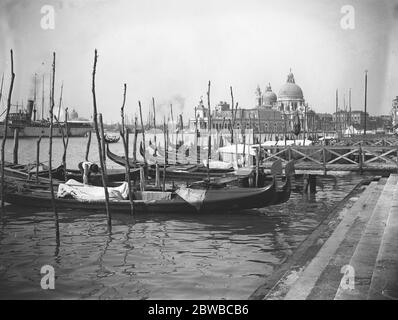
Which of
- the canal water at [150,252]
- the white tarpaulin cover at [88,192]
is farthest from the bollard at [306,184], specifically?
the white tarpaulin cover at [88,192]

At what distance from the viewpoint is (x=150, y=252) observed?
29.3ft

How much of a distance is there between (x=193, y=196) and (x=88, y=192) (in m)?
3.12

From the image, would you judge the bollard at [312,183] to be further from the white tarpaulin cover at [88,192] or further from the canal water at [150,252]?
the white tarpaulin cover at [88,192]

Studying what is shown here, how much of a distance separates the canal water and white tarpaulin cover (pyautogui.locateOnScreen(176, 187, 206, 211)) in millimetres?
369

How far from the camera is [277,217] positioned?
12344mm

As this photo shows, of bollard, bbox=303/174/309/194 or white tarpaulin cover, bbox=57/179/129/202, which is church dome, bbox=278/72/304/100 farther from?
white tarpaulin cover, bbox=57/179/129/202

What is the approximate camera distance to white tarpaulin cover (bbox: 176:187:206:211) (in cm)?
1252

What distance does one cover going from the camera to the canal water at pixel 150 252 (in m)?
6.80

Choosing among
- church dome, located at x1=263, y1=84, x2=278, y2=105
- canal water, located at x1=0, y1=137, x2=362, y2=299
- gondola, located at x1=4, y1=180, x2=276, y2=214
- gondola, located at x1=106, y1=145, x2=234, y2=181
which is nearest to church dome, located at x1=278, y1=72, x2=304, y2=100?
church dome, located at x1=263, y1=84, x2=278, y2=105

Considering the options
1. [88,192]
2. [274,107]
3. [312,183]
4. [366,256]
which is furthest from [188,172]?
[274,107]

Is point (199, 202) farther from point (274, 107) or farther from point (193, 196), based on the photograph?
point (274, 107)
